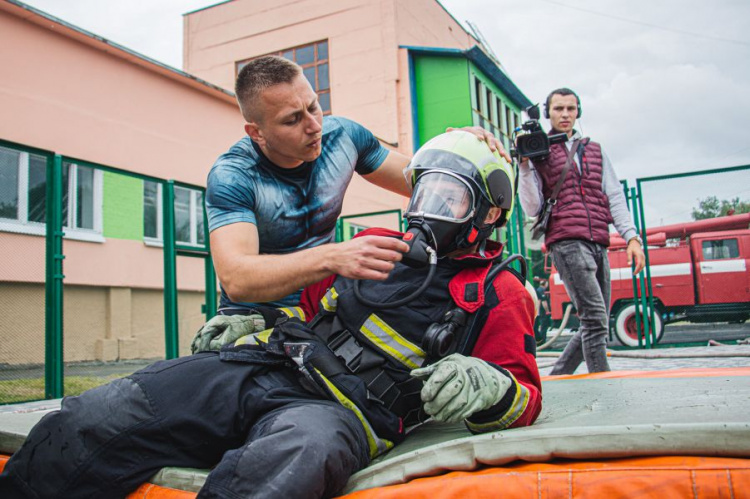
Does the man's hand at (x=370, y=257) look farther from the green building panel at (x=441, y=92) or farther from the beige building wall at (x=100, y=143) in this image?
the green building panel at (x=441, y=92)

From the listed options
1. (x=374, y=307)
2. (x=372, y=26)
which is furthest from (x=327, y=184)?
(x=372, y=26)

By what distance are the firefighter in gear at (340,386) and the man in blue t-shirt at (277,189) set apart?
20 cm

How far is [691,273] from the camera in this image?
10117 mm

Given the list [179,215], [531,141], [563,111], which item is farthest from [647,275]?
[179,215]

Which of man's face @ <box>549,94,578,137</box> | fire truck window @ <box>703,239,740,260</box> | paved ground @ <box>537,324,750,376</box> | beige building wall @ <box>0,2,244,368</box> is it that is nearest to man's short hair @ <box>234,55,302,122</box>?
man's face @ <box>549,94,578,137</box>

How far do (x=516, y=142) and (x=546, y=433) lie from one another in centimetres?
312

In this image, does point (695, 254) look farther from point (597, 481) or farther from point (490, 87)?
point (490, 87)

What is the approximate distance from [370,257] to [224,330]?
0.76 metres

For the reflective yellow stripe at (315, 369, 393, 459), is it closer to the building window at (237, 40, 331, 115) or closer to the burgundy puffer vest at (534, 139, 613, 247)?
the burgundy puffer vest at (534, 139, 613, 247)

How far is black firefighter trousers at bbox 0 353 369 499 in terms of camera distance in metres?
1.73

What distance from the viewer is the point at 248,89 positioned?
254cm

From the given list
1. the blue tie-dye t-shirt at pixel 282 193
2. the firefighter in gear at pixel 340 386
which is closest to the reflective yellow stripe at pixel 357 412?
the firefighter in gear at pixel 340 386

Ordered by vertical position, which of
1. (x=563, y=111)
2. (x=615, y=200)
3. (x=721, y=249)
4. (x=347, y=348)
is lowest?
(x=347, y=348)

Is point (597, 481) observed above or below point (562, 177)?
below
